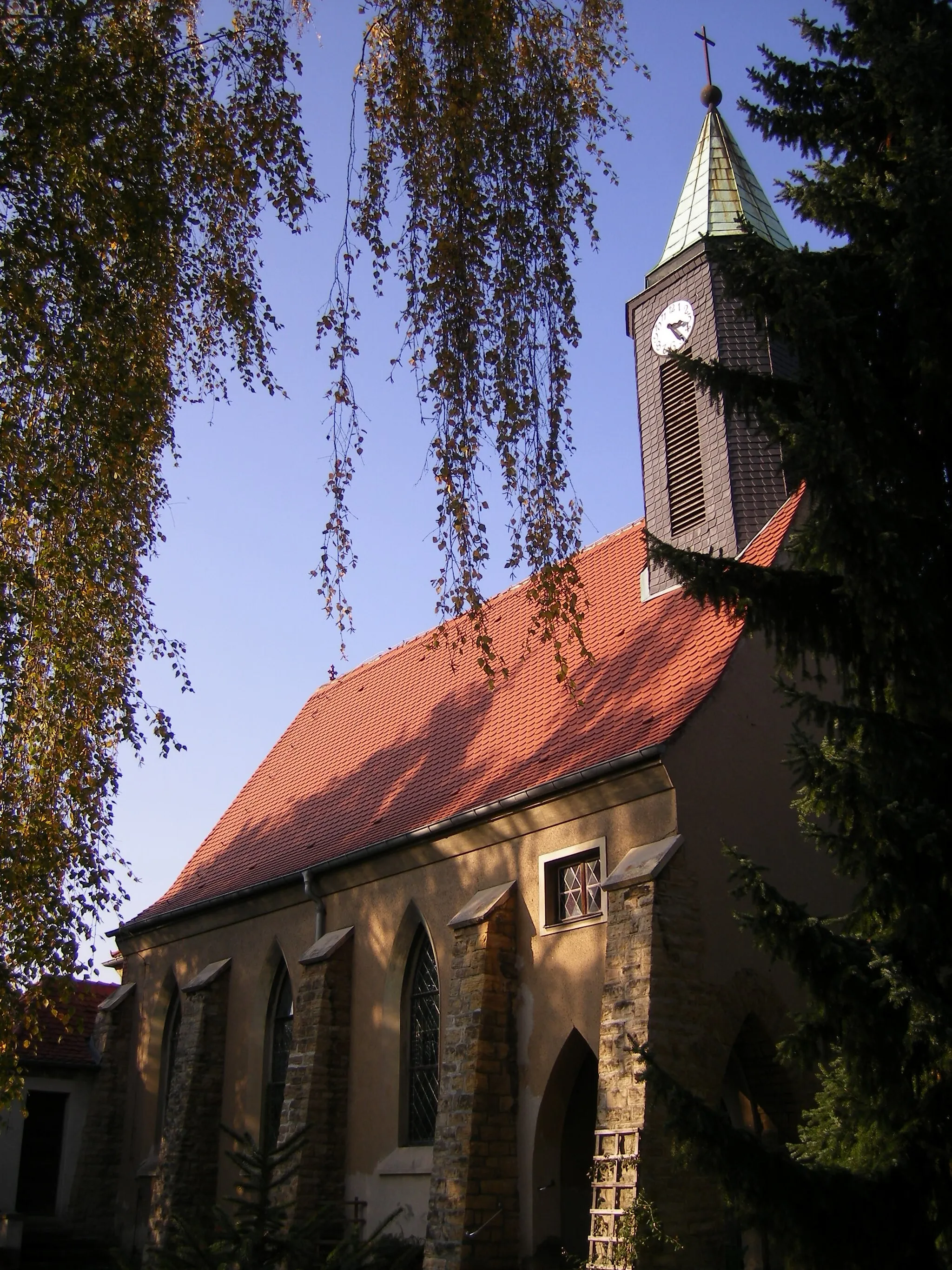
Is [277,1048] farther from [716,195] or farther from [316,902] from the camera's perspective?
[716,195]

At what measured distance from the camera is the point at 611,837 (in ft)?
41.5

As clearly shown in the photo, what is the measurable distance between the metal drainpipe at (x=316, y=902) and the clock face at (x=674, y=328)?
832cm

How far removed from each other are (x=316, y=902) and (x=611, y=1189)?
762cm

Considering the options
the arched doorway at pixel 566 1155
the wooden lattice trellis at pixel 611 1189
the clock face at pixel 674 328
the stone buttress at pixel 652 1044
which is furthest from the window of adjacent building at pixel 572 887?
the clock face at pixel 674 328

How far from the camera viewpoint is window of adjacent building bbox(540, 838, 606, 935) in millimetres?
12727

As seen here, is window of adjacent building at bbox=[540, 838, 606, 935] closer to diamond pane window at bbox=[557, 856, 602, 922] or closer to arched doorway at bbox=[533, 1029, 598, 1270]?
diamond pane window at bbox=[557, 856, 602, 922]

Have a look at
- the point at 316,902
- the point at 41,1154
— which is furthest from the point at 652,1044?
the point at 41,1154

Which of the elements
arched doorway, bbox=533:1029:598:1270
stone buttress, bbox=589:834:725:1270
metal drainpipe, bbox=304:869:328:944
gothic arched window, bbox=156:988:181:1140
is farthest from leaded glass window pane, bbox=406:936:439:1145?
gothic arched window, bbox=156:988:181:1140

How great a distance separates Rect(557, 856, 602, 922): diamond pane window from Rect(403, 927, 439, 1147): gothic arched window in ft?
7.84

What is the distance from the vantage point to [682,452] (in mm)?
16234

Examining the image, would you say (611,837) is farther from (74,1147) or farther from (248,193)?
(74,1147)

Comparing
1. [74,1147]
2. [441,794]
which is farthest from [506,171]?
[74,1147]

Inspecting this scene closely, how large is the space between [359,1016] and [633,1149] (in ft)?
20.2

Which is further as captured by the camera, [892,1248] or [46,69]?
[46,69]
